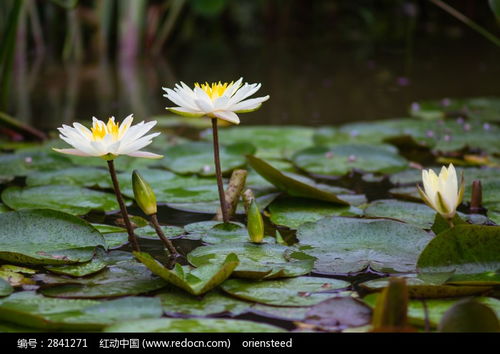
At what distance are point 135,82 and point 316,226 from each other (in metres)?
2.66

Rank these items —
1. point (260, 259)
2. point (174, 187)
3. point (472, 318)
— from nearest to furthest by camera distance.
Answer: point (472, 318) → point (260, 259) → point (174, 187)

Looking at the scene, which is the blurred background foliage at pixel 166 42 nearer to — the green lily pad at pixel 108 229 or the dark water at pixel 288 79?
the dark water at pixel 288 79

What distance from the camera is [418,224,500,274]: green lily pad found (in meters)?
1.10

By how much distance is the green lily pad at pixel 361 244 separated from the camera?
1.15m

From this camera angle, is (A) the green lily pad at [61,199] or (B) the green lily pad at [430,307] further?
(A) the green lily pad at [61,199]

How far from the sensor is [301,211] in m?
1.49

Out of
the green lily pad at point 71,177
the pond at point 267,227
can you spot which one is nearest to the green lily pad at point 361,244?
the pond at point 267,227

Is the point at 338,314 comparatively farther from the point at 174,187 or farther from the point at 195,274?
the point at 174,187

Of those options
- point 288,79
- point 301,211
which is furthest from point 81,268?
point 288,79

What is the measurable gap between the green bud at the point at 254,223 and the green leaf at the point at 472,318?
466 mm

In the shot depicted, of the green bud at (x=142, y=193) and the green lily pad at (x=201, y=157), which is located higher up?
the green lily pad at (x=201, y=157)

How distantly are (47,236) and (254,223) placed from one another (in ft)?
1.31

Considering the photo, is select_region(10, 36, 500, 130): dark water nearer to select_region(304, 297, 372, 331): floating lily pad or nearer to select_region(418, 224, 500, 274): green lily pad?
select_region(418, 224, 500, 274): green lily pad

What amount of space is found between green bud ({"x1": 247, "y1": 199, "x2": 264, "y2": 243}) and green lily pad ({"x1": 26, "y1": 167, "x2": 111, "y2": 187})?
643 millimetres
